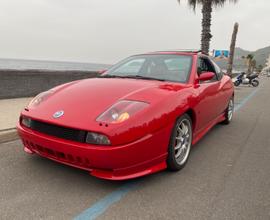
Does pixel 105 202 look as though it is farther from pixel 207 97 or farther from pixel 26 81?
pixel 26 81

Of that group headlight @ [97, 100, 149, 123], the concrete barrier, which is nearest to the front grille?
headlight @ [97, 100, 149, 123]

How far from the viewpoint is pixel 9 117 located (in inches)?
206

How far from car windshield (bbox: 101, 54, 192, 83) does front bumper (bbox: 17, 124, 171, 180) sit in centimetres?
113

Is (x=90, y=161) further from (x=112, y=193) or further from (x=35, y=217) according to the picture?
(x=35, y=217)

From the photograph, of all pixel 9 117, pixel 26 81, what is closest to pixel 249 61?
pixel 26 81

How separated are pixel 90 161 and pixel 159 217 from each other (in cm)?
79

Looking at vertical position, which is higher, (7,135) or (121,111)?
(121,111)

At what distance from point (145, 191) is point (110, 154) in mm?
615

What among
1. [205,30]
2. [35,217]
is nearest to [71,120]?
[35,217]

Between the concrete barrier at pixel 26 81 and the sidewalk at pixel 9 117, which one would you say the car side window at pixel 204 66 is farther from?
the concrete barrier at pixel 26 81

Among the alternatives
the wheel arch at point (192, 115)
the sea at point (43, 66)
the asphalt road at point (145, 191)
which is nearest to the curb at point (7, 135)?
the asphalt road at point (145, 191)

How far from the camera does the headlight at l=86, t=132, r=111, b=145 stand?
8.11 feet

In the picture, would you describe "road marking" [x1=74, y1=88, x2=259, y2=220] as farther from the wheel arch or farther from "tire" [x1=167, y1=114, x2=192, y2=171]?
the wheel arch

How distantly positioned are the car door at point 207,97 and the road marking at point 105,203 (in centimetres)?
144
